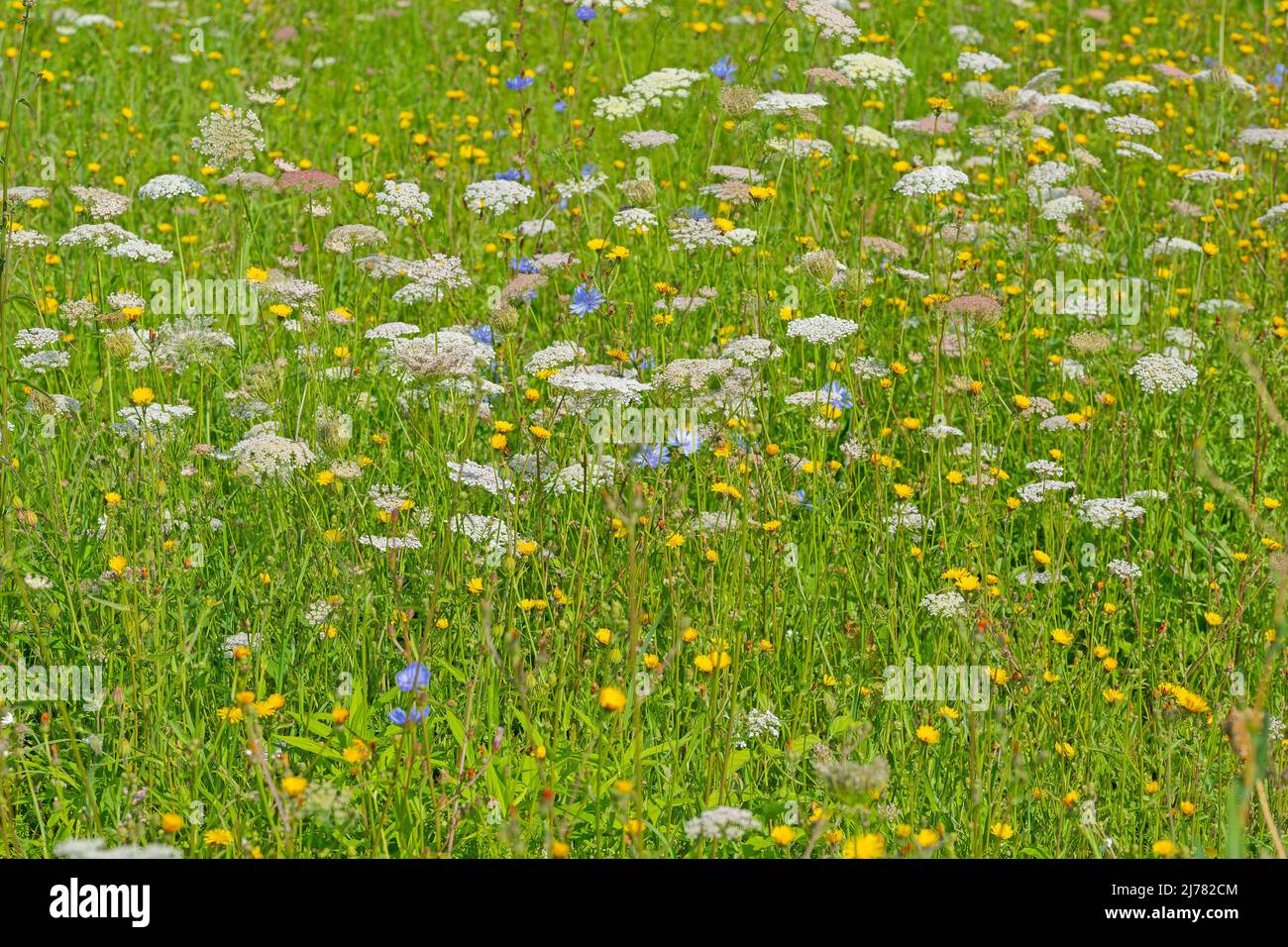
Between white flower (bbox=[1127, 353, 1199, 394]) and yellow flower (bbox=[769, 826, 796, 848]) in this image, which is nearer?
yellow flower (bbox=[769, 826, 796, 848])

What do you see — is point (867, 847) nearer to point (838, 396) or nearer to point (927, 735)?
point (927, 735)

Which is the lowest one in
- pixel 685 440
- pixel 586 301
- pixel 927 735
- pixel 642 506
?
pixel 927 735

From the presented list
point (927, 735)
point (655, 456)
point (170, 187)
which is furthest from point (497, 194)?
point (927, 735)

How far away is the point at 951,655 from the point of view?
287 centimetres

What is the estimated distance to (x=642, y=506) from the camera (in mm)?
1996

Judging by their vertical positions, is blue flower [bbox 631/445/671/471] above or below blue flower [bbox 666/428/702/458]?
below

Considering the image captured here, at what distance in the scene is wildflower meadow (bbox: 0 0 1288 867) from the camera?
7.38 ft

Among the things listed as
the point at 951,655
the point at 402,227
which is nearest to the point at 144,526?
the point at 951,655

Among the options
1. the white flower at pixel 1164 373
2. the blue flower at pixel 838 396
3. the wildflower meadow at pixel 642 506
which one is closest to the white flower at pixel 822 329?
the wildflower meadow at pixel 642 506

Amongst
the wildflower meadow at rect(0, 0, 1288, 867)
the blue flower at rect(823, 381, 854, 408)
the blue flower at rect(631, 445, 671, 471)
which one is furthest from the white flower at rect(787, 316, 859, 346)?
the blue flower at rect(631, 445, 671, 471)

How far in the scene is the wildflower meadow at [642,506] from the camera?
225 centimetres

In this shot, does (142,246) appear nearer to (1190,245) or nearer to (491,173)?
(491,173)

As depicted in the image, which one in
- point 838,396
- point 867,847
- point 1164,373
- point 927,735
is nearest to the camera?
point 867,847

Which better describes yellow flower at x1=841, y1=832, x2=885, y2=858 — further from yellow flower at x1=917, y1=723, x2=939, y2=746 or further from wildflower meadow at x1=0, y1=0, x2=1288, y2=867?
yellow flower at x1=917, y1=723, x2=939, y2=746
